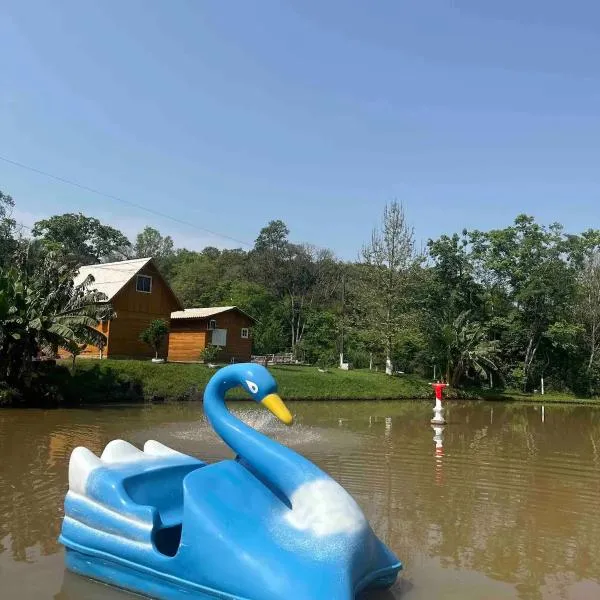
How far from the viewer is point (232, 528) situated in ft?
13.9

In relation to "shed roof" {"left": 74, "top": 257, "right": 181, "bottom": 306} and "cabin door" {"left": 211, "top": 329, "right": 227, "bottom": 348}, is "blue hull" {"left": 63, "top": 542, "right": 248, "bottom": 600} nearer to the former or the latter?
"shed roof" {"left": 74, "top": 257, "right": 181, "bottom": 306}

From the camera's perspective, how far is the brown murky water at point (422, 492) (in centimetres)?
531

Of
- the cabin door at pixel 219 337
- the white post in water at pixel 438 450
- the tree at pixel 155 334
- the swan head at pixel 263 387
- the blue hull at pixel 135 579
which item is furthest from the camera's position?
the cabin door at pixel 219 337

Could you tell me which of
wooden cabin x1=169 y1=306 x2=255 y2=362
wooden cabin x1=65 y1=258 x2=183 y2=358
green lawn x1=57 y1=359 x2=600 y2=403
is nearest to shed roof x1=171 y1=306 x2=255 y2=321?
wooden cabin x1=169 y1=306 x2=255 y2=362

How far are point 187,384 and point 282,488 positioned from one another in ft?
66.9

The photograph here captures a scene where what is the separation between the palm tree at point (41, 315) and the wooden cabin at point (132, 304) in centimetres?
783

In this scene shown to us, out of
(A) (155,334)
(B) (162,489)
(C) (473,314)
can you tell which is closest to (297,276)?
(C) (473,314)

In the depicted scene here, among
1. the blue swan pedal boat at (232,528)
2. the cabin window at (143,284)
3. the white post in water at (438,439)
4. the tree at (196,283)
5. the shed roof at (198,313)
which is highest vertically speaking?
the tree at (196,283)

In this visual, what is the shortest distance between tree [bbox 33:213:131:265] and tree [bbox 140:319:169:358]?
28.5m

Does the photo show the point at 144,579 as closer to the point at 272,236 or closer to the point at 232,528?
the point at 232,528

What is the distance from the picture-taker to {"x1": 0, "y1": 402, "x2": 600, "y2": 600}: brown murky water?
17.4 ft

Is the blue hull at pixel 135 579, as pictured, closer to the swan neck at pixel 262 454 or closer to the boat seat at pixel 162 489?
the boat seat at pixel 162 489

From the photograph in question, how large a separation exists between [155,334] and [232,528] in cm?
2543

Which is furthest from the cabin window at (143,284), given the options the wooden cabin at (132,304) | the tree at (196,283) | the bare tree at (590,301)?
the bare tree at (590,301)
